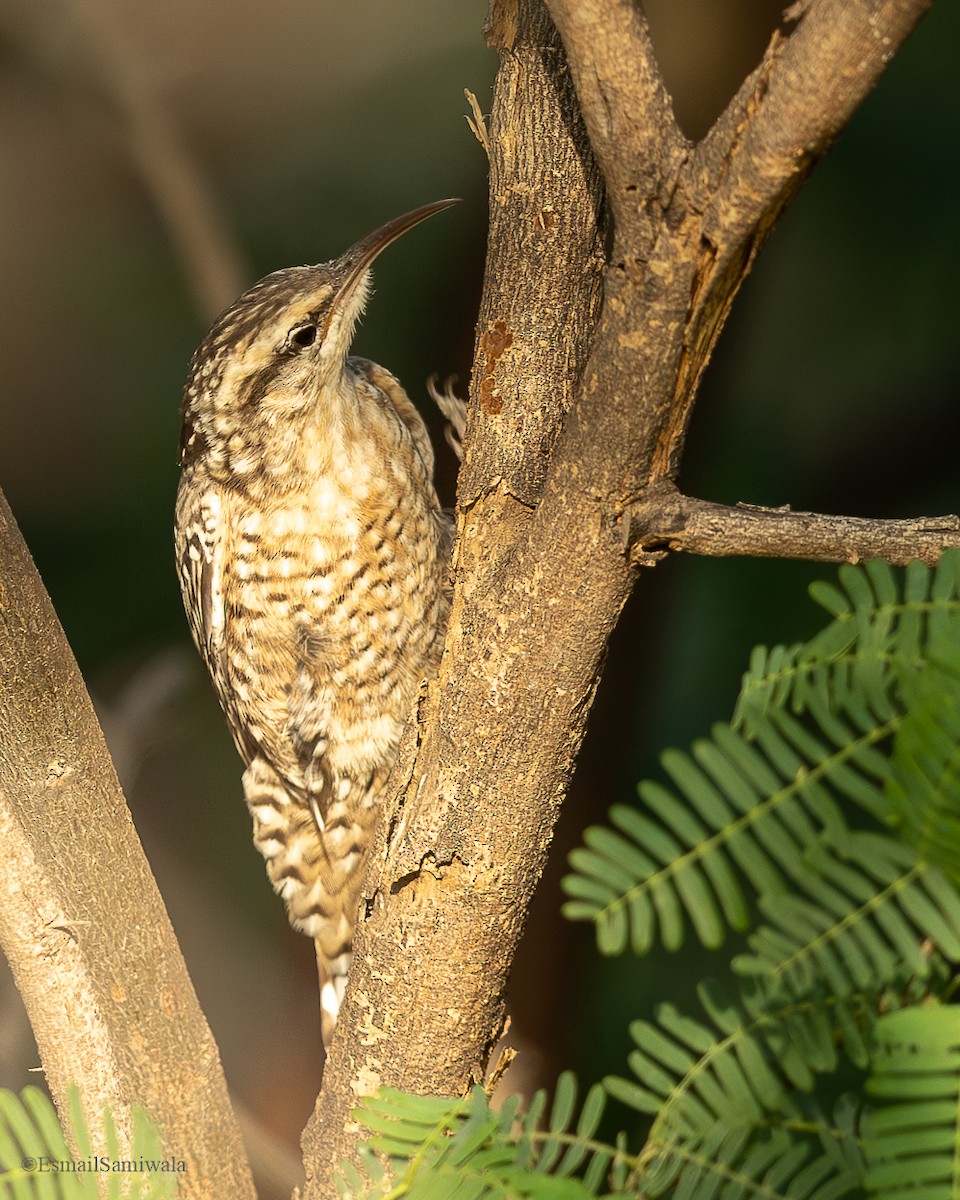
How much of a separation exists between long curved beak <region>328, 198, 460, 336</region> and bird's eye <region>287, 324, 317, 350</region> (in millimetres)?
61

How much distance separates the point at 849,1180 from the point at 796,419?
12.0 ft

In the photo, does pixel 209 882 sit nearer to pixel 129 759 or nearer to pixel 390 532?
pixel 129 759

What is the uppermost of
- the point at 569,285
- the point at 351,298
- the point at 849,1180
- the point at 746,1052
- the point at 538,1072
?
the point at 351,298

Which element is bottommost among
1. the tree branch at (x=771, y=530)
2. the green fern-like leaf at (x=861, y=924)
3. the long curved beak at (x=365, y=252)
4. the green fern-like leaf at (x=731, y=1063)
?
the green fern-like leaf at (x=731, y=1063)

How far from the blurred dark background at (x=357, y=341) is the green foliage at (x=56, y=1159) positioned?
2535 millimetres

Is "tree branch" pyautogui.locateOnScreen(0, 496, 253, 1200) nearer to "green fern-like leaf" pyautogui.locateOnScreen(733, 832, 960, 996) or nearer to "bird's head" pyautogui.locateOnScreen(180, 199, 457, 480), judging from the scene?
"bird's head" pyautogui.locateOnScreen(180, 199, 457, 480)

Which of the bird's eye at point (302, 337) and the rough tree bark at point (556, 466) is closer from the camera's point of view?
the rough tree bark at point (556, 466)

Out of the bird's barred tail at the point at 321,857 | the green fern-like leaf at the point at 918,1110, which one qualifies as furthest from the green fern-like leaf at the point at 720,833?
the bird's barred tail at the point at 321,857

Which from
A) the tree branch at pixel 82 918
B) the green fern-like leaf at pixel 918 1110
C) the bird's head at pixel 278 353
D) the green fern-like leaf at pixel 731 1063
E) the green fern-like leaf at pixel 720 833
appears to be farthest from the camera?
the bird's head at pixel 278 353

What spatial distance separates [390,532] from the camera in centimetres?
265

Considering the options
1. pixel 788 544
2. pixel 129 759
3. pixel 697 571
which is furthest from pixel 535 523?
pixel 697 571

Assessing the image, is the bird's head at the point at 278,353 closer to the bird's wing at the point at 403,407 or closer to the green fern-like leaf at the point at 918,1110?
the bird's wing at the point at 403,407

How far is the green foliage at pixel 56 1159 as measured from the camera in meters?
1.31

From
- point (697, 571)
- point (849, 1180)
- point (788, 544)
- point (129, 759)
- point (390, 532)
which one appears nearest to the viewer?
point (849, 1180)
